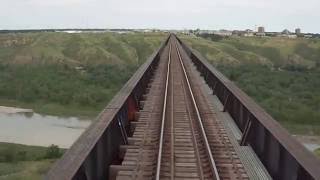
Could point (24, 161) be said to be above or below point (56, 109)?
above

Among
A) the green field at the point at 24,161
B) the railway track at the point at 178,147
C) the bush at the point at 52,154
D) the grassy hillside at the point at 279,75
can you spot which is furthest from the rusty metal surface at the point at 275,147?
the grassy hillside at the point at 279,75

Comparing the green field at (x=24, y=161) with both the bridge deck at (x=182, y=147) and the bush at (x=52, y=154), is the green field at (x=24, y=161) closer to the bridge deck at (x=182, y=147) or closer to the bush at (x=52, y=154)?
the bush at (x=52, y=154)

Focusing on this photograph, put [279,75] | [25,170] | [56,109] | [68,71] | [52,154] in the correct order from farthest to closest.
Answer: [68,71] < [279,75] < [56,109] < [52,154] < [25,170]

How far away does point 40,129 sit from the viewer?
177 feet

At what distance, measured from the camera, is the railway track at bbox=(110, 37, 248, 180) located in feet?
32.3

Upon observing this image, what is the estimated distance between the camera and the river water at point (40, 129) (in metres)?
47.7

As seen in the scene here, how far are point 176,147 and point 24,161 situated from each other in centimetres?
2633

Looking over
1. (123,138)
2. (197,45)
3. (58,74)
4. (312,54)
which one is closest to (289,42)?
(312,54)

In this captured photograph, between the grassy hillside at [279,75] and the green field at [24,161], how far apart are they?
26107 mm

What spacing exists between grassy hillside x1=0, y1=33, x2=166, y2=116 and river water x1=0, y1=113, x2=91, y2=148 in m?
3.69

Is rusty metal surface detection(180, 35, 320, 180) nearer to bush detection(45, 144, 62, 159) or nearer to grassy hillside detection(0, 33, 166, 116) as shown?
bush detection(45, 144, 62, 159)

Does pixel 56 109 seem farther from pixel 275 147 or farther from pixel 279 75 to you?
pixel 275 147

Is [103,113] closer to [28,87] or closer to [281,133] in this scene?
[281,133]

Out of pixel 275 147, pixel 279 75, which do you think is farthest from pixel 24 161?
pixel 279 75
